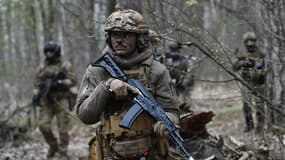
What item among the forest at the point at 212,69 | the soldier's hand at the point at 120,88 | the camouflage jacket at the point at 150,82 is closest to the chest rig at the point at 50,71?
the forest at the point at 212,69

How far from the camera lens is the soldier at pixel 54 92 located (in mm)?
9594

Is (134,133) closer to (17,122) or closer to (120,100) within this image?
(120,100)

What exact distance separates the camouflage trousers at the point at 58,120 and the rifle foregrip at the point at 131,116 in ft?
18.2

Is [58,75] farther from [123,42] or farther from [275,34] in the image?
[123,42]

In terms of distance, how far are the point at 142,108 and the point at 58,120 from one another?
5.84m

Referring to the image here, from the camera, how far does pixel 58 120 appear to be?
980 cm

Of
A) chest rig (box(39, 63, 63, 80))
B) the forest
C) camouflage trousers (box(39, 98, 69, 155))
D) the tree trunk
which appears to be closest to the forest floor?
the forest

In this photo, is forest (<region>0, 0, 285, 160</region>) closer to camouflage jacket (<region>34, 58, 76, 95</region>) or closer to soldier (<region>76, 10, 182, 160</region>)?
soldier (<region>76, 10, 182, 160</region>)

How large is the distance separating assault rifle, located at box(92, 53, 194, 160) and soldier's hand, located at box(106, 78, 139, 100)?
7 cm

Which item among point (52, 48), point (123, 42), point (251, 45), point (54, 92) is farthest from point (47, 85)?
point (123, 42)

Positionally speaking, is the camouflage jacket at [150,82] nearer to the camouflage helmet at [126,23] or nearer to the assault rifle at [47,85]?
the camouflage helmet at [126,23]

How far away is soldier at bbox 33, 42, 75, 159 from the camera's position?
9.59m

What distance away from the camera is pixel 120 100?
14.4 ft

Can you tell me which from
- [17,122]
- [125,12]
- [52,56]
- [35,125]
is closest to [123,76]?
[125,12]
